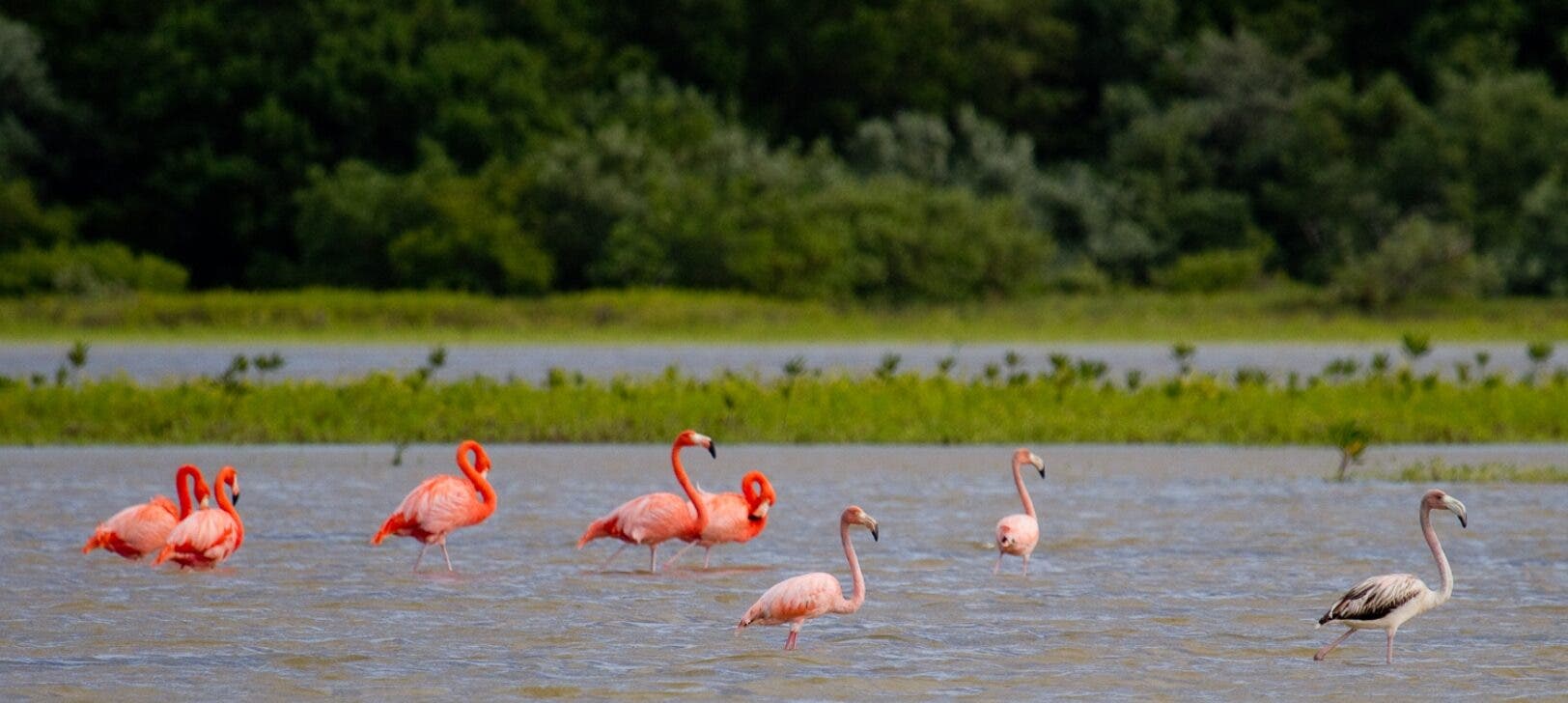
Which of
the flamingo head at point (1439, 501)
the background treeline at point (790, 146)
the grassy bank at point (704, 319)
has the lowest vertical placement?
the flamingo head at point (1439, 501)

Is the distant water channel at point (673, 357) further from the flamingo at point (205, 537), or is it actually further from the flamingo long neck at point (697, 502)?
the flamingo at point (205, 537)

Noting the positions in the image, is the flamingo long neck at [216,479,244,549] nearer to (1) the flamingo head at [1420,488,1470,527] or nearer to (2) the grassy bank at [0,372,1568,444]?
(1) the flamingo head at [1420,488,1470,527]

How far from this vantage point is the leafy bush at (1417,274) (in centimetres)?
4575

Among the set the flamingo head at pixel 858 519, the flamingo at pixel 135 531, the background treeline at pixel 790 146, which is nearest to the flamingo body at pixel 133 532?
the flamingo at pixel 135 531

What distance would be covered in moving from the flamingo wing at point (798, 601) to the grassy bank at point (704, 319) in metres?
29.4

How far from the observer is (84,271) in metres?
47.8

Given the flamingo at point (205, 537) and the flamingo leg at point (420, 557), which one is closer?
the flamingo at point (205, 537)

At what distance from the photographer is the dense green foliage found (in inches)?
752

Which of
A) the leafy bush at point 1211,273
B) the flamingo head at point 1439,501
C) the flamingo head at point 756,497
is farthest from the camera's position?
the leafy bush at point 1211,273

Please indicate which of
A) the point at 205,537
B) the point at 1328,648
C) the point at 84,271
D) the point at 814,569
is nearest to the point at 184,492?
the point at 205,537

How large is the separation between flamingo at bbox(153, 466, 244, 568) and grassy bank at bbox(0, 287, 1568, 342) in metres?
27.4

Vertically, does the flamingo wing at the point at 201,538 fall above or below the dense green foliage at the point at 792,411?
below

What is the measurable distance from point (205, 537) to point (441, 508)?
125 centimetres

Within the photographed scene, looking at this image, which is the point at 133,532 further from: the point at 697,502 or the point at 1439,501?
the point at 1439,501
